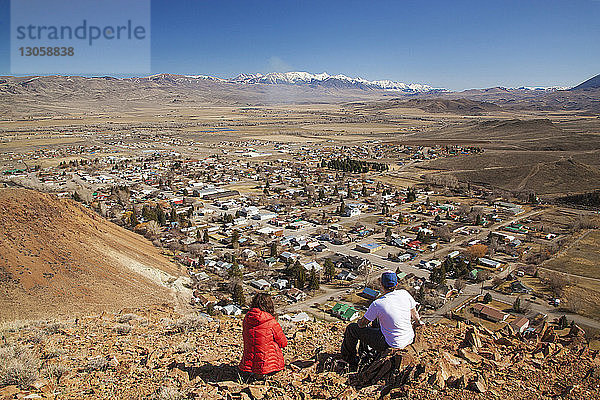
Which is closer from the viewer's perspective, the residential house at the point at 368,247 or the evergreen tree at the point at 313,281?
the evergreen tree at the point at 313,281

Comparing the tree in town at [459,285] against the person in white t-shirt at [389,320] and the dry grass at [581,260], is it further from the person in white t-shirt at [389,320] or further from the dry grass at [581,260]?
the person in white t-shirt at [389,320]

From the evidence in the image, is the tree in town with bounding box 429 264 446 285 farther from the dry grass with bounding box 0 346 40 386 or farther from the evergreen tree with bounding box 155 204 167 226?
the evergreen tree with bounding box 155 204 167 226

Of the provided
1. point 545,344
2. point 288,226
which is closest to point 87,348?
point 545,344

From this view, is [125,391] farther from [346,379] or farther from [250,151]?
[250,151]

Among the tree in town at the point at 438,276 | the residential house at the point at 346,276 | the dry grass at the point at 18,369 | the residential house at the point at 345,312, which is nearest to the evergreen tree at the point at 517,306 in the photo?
the tree in town at the point at 438,276

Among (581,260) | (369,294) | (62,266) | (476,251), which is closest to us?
(62,266)

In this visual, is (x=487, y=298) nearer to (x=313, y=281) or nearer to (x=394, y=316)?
(x=313, y=281)

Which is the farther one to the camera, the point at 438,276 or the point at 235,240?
the point at 235,240

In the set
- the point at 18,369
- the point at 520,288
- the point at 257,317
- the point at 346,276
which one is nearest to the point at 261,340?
the point at 257,317
